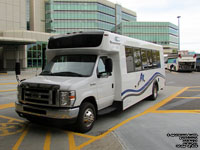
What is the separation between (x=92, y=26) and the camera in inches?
3068

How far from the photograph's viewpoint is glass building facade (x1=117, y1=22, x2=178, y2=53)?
303ft

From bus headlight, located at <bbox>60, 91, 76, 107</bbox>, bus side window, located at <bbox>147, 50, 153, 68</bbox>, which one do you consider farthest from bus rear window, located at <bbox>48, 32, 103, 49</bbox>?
bus side window, located at <bbox>147, 50, 153, 68</bbox>

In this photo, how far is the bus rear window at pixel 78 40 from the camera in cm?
584

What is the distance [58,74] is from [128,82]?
2586mm

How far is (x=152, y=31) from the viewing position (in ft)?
318

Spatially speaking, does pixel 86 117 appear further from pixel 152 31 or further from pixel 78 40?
pixel 152 31

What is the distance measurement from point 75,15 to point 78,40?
75142 mm

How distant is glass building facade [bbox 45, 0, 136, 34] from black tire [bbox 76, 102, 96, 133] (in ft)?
233

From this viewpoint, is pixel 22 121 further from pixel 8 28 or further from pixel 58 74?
pixel 8 28

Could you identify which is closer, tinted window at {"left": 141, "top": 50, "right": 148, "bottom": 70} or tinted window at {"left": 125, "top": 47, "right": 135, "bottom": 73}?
tinted window at {"left": 125, "top": 47, "right": 135, "bottom": 73}

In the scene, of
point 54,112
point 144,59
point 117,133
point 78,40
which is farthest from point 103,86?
point 144,59

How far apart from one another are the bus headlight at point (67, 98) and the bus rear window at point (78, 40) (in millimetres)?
1800

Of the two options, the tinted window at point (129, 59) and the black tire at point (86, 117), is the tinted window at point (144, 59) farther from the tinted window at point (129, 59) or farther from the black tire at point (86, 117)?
the black tire at point (86, 117)

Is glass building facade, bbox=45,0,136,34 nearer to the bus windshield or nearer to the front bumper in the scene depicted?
the bus windshield
